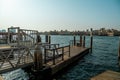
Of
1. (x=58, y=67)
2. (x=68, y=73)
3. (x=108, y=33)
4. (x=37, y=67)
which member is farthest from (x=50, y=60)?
(x=108, y=33)

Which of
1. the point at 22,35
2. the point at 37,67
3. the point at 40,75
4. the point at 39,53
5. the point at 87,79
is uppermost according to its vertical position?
the point at 22,35

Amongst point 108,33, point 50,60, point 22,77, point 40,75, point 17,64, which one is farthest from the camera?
point 108,33

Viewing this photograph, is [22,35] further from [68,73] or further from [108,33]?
[108,33]

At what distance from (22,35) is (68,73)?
5576 mm

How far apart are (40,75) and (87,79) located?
14.0 ft

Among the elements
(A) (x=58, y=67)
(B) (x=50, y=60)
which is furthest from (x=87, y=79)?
(B) (x=50, y=60)

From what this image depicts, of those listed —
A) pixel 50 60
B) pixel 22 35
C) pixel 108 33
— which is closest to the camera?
pixel 22 35

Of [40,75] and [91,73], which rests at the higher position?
[40,75]

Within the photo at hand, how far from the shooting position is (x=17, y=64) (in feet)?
25.5

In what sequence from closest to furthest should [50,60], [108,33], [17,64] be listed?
1. [17,64]
2. [50,60]
3. [108,33]

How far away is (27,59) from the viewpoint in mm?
9016

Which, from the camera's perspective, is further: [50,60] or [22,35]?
[50,60]

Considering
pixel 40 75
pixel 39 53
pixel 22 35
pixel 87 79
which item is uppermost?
pixel 22 35

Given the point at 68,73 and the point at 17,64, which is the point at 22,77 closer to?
the point at 17,64
